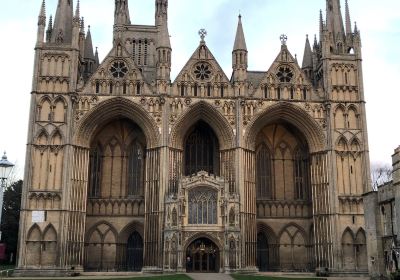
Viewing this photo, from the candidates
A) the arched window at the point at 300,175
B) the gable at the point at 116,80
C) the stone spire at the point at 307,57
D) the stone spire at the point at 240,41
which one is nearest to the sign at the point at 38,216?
the gable at the point at 116,80

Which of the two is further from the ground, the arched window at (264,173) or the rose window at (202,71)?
the rose window at (202,71)

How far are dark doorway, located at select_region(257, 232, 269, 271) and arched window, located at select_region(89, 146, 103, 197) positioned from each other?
50.1 feet

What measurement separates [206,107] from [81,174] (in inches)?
→ 477

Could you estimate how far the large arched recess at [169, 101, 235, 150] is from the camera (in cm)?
4350

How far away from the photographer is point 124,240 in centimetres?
4488

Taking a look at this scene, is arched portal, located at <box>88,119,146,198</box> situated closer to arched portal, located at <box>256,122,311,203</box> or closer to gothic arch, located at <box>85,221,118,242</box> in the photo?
gothic arch, located at <box>85,221,118,242</box>

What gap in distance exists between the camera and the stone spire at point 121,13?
58688 mm

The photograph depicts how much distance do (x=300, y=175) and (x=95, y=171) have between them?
62.8 ft

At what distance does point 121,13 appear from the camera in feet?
194

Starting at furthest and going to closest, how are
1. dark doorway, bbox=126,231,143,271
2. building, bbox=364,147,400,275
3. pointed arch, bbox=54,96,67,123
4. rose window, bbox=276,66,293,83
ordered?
1. rose window, bbox=276,66,293,83
2. dark doorway, bbox=126,231,143,271
3. pointed arch, bbox=54,96,67,123
4. building, bbox=364,147,400,275

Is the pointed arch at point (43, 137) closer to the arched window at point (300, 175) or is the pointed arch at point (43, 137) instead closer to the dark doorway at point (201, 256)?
the dark doorway at point (201, 256)

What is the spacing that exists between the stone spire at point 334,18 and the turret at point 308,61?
394cm

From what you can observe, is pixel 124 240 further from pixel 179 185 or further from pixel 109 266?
pixel 179 185

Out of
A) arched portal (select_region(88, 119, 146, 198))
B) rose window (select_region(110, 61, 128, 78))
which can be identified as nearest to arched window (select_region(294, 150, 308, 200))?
arched portal (select_region(88, 119, 146, 198))
